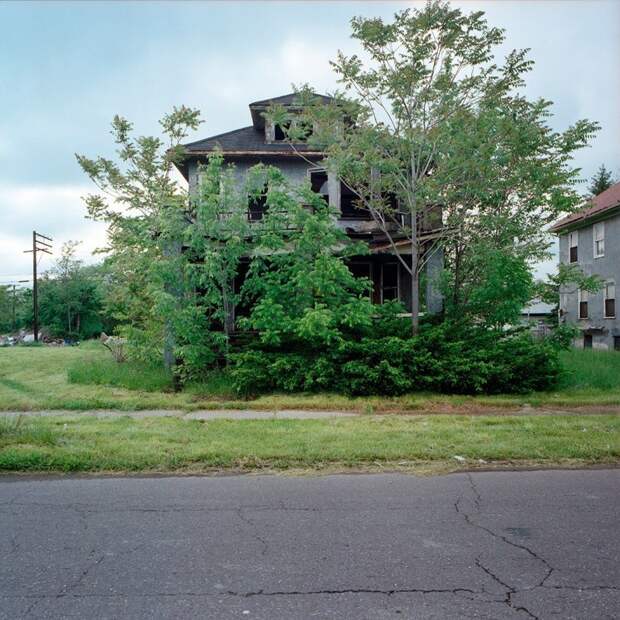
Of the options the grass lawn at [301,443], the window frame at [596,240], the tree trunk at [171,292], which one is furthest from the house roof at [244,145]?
the window frame at [596,240]

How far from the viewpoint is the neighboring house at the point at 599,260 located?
24688 millimetres

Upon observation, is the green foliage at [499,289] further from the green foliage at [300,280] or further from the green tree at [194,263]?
the green tree at [194,263]

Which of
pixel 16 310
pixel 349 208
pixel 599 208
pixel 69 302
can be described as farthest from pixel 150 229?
pixel 16 310

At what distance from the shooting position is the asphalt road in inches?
122

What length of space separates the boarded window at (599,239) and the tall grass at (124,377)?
2196 centimetres

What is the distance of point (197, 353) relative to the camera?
38.4 feet

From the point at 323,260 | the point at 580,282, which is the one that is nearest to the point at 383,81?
the point at 323,260

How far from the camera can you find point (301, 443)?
6.85 m

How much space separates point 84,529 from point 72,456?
2.23m

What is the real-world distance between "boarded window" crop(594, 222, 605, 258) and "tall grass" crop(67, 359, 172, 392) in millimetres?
21964

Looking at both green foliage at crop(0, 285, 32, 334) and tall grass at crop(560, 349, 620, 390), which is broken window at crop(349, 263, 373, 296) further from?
green foliage at crop(0, 285, 32, 334)

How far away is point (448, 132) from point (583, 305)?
780 inches

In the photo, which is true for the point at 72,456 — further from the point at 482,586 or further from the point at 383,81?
the point at 383,81

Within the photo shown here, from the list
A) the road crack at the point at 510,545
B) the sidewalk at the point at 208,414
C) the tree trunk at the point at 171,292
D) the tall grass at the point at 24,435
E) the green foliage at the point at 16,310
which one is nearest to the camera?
the road crack at the point at 510,545
